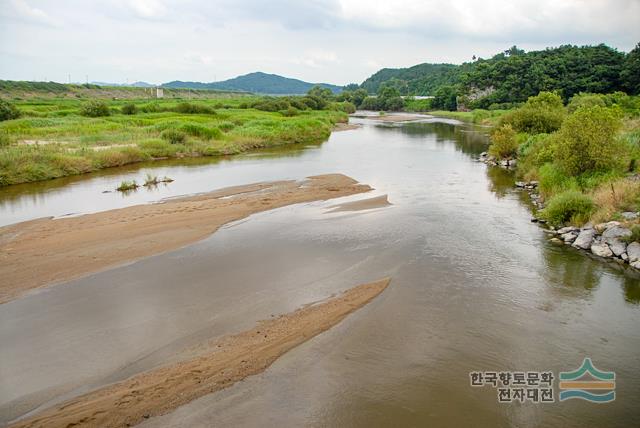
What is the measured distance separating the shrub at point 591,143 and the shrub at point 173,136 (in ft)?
98.0

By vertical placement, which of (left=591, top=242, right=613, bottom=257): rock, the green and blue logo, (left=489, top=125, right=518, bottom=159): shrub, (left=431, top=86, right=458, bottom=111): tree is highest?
(left=431, top=86, right=458, bottom=111): tree

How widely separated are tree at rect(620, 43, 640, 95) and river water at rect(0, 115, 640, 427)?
7425 cm

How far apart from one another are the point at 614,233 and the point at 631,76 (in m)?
77.8

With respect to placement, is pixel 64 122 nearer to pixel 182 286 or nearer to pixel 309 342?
pixel 182 286

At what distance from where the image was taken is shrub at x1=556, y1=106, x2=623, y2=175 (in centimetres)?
1858

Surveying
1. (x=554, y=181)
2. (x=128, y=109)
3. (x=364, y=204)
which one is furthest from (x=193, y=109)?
(x=554, y=181)

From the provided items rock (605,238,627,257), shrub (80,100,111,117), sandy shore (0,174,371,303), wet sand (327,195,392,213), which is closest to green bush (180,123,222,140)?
sandy shore (0,174,371,303)

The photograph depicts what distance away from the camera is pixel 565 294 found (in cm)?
1198

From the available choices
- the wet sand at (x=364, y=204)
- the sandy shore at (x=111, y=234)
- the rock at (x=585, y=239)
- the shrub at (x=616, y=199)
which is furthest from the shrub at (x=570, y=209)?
the sandy shore at (x=111, y=234)

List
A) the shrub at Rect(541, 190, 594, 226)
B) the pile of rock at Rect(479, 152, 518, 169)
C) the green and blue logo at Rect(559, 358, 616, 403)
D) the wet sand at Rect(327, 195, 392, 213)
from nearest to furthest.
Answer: the green and blue logo at Rect(559, 358, 616, 403) → the shrub at Rect(541, 190, 594, 226) → the wet sand at Rect(327, 195, 392, 213) → the pile of rock at Rect(479, 152, 518, 169)

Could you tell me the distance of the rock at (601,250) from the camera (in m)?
14.2

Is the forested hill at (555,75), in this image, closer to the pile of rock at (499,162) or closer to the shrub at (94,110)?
the pile of rock at (499,162)

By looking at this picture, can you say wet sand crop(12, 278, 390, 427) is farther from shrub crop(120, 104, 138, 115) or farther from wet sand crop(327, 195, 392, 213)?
shrub crop(120, 104, 138, 115)

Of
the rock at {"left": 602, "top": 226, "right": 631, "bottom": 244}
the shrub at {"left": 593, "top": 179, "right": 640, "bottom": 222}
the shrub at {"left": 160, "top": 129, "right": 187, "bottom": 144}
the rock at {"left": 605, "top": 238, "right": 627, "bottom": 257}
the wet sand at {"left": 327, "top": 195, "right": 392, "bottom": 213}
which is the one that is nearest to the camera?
the rock at {"left": 605, "top": 238, "right": 627, "bottom": 257}
